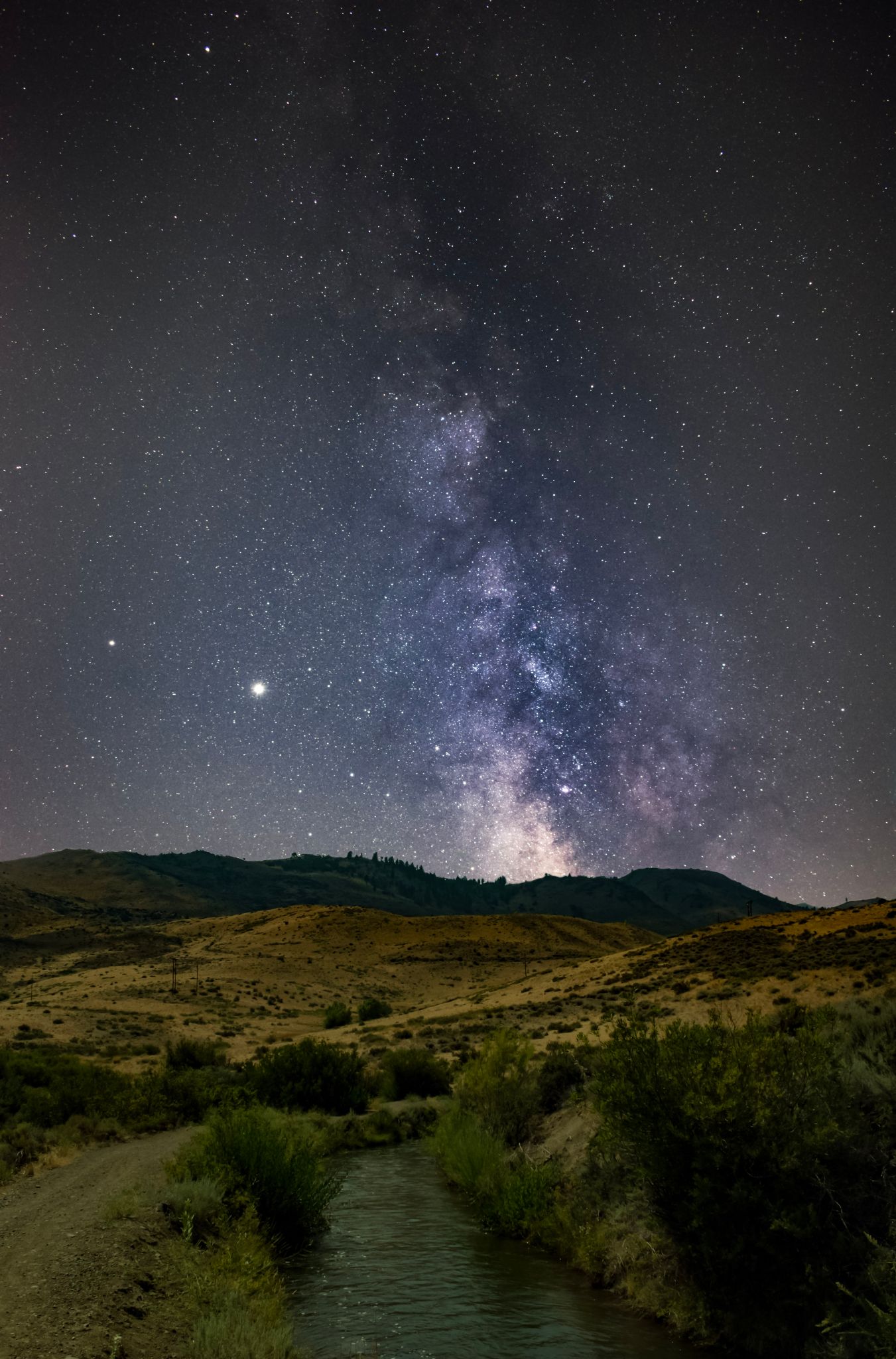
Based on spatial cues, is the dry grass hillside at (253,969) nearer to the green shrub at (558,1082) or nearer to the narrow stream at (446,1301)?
the green shrub at (558,1082)

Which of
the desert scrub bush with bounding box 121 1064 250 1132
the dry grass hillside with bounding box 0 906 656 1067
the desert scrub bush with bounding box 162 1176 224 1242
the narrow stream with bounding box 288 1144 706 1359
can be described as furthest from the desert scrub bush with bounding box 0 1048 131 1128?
the desert scrub bush with bounding box 162 1176 224 1242

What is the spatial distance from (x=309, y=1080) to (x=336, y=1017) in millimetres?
33337

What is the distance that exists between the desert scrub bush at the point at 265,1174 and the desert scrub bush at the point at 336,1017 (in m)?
46.3

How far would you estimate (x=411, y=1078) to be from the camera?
33.6 metres

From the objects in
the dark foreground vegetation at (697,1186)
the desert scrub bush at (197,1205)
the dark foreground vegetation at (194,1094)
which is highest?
the dark foreground vegetation at (697,1186)

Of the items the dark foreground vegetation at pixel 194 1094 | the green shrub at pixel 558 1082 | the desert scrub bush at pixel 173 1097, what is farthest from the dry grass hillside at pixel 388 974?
the desert scrub bush at pixel 173 1097

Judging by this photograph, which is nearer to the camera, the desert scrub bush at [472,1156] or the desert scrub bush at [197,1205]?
the desert scrub bush at [197,1205]

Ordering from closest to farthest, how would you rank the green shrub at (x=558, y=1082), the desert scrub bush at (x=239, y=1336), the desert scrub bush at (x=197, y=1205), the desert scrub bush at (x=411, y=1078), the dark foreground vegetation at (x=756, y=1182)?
the desert scrub bush at (x=239, y=1336)
the dark foreground vegetation at (x=756, y=1182)
the desert scrub bush at (x=197, y=1205)
the green shrub at (x=558, y=1082)
the desert scrub bush at (x=411, y=1078)

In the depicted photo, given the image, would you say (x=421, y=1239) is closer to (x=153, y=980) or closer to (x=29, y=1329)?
(x=29, y=1329)

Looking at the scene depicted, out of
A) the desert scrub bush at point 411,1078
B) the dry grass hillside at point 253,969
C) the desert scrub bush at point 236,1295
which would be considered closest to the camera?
the desert scrub bush at point 236,1295

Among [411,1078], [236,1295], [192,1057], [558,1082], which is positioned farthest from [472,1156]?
[192,1057]

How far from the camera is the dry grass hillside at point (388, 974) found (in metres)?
47.3

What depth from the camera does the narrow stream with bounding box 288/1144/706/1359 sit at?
10203 millimetres

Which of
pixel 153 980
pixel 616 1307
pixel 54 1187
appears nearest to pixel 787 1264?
pixel 616 1307
